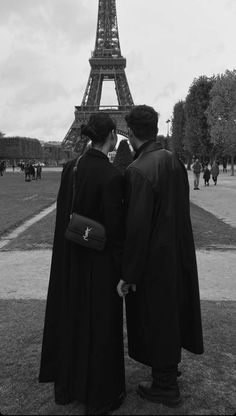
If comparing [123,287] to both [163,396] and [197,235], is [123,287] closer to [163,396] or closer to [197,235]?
[163,396]

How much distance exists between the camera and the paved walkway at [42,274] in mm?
5793

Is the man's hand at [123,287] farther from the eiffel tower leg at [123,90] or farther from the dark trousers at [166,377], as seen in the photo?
the eiffel tower leg at [123,90]

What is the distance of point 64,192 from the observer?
297cm

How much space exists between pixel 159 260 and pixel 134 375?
1.16m

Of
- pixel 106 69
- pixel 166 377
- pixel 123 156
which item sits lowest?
pixel 166 377

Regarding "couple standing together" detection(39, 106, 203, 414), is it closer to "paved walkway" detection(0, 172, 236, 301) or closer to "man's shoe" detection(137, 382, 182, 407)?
"man's shoe" detection(137, 382, 182, 407)

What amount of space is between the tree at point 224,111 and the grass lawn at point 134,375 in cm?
3778

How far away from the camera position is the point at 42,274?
675 centimetres

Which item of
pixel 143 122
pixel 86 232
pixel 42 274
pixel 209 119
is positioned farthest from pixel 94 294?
pixel 209 119

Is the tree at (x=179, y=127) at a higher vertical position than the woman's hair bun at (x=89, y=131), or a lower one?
higher

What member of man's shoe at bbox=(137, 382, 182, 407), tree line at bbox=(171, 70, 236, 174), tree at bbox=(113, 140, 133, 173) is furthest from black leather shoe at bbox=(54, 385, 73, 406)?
tree line at bbox=(171, 70, 236, 174)

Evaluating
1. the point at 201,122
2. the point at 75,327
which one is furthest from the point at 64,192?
the point at 201,122

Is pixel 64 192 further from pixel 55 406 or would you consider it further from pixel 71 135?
pixel 71 135

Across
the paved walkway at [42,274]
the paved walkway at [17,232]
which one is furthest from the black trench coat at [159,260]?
the paved walkway at [17,232]
